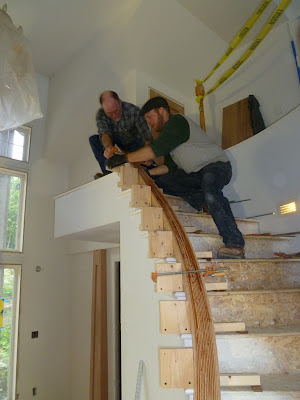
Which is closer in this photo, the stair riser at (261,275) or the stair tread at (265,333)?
the stair tread at (265,333)

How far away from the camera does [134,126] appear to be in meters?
2.78

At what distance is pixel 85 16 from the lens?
3.88m

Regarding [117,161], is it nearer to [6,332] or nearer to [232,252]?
A: [232,252]

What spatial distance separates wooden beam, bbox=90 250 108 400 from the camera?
13.1 ft

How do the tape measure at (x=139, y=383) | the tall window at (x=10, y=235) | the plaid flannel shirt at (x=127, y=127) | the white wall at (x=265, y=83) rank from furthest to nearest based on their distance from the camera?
the tall window at (x=10, y=235)
the white wall at (x=265, y=83)
the plaid flannel shirt at (x=127, y=127)
the tape measure at (x=139, y=383)

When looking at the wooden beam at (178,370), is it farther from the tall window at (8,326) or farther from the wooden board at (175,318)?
the tall window at (8,326)

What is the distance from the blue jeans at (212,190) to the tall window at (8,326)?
114 inches

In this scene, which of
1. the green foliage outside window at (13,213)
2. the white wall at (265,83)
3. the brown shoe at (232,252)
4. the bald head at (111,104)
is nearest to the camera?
the brown shoe at (232,252)

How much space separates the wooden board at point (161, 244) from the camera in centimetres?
163

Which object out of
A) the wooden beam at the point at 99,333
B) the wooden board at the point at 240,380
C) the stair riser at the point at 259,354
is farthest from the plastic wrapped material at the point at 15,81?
the wooden beam at the point at 99,333

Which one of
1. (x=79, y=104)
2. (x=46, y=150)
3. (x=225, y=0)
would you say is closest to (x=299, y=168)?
(x=225, y=0)

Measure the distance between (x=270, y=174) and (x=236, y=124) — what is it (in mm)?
1240

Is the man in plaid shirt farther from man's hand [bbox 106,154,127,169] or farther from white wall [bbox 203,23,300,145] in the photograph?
white wall [bbox 203,23,300,145]

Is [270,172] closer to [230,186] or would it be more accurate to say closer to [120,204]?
[230,186]
